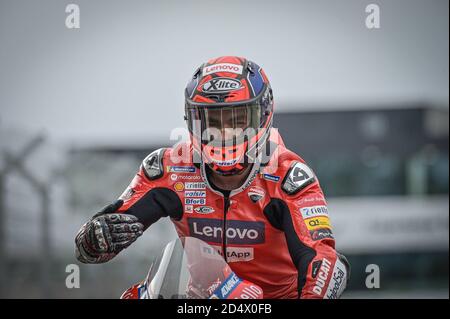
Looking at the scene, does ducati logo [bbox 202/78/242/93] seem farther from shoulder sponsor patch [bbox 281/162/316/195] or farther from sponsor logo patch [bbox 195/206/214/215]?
sponsor logo patch [bbox 195/206/214/215]

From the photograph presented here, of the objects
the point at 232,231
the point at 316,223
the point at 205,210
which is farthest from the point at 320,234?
the point at 205,210

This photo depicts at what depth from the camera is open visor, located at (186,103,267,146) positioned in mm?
4941

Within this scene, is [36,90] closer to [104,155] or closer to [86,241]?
[104,155]

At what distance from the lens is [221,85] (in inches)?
194

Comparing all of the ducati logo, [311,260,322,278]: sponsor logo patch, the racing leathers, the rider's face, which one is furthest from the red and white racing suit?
the ducati logo

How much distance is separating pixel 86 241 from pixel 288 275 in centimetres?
140

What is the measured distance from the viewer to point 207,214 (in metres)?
5.22

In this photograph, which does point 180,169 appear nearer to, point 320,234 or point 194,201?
point 194,201

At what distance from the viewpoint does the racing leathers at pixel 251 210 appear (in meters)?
4.79

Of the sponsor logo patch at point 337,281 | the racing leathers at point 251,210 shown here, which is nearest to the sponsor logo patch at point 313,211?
the racing leathers at point 251,210

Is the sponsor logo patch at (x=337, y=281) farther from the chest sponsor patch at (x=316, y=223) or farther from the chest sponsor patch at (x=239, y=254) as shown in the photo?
the chest sponsor patch at (x=239, y=254)

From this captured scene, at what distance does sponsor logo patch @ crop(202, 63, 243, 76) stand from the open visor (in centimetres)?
27
